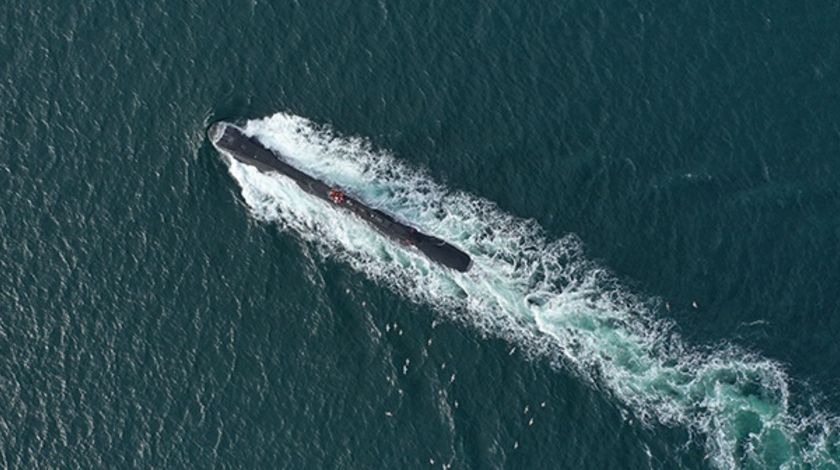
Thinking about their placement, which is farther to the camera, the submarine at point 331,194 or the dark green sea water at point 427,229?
the submarine at point 331,194


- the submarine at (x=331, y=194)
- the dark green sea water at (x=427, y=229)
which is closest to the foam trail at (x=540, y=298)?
the dark green sea water at (x=427, y=229)

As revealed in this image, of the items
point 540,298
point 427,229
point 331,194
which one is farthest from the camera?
point 331,194

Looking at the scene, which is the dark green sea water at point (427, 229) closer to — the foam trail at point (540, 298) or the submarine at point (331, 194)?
the foam trail at point (540, 298)

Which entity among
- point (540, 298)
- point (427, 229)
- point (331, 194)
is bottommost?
point (540, 298)

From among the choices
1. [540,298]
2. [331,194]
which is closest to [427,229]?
[331,194]

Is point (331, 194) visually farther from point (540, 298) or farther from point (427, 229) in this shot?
point (540, 298)

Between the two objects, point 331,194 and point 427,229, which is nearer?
point 427,229
